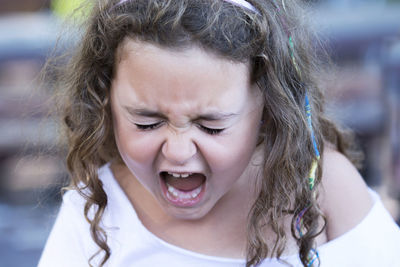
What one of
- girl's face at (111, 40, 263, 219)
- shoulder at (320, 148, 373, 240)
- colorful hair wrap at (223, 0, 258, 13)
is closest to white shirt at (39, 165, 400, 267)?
shoulder at (320, 148, 373, 240)

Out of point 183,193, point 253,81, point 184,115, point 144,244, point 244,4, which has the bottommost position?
point 144,244

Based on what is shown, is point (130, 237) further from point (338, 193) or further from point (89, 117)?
point (338, 193)

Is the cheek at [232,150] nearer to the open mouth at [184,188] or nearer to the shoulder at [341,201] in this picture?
the open mouth at [184,188]

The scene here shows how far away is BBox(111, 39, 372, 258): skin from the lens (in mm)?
979

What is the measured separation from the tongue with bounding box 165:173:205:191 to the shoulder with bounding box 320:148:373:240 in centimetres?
27

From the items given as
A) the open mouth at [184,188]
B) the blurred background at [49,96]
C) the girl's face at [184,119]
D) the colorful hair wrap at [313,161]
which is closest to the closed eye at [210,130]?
the girl's face at [184,119]

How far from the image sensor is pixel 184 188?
43.6 inches

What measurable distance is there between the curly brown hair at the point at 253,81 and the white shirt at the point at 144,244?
3cm

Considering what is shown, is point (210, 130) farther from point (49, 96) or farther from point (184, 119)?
point (49, 96)

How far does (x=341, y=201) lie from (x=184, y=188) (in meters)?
0.34

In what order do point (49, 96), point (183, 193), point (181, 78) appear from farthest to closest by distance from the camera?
point (49, 96) < point (183, 193) < point (181, 78)

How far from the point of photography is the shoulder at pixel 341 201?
3.89 feet

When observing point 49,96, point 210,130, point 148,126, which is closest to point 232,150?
point 210,130

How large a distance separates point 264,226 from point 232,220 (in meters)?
0.08
